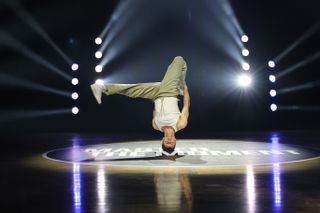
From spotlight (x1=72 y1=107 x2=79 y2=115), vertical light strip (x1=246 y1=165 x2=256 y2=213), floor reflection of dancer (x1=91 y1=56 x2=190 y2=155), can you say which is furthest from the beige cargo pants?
spotlight (x1=72 y1=107 x2=79 y2=115)

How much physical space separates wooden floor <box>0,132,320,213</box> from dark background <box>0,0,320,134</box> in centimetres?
646

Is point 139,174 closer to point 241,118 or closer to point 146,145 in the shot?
point 146,145

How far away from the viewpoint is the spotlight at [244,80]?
13.1 metres

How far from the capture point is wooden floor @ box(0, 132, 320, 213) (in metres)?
4.00

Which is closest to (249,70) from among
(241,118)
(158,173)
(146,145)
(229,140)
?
(241,118)

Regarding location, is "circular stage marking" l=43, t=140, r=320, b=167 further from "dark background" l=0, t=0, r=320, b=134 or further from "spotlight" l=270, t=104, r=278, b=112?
"spotlight" l=270, t=104, r=278, b=112

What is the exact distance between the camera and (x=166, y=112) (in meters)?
7.38

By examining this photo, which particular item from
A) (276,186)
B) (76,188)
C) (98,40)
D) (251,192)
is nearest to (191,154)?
(276,186)

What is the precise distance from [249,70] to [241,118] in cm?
151

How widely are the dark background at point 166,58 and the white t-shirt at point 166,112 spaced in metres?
5.63

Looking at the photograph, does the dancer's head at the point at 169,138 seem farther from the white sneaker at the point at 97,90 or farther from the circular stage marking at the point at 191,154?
the white sneaker at the point at 97,90

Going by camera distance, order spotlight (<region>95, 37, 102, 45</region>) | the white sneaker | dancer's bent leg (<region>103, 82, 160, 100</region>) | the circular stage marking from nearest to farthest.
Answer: the circular stage marking < the white sneaker < dancer's bent leg (<region>103, 82, 160, 100</region>) < spotlight (<region>95, 37, 102, 45</region>)

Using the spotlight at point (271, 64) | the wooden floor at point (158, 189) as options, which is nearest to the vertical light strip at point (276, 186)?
the wooden floor at point (158, 189)

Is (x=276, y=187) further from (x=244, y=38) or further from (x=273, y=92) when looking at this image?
(x=273, y=92)
